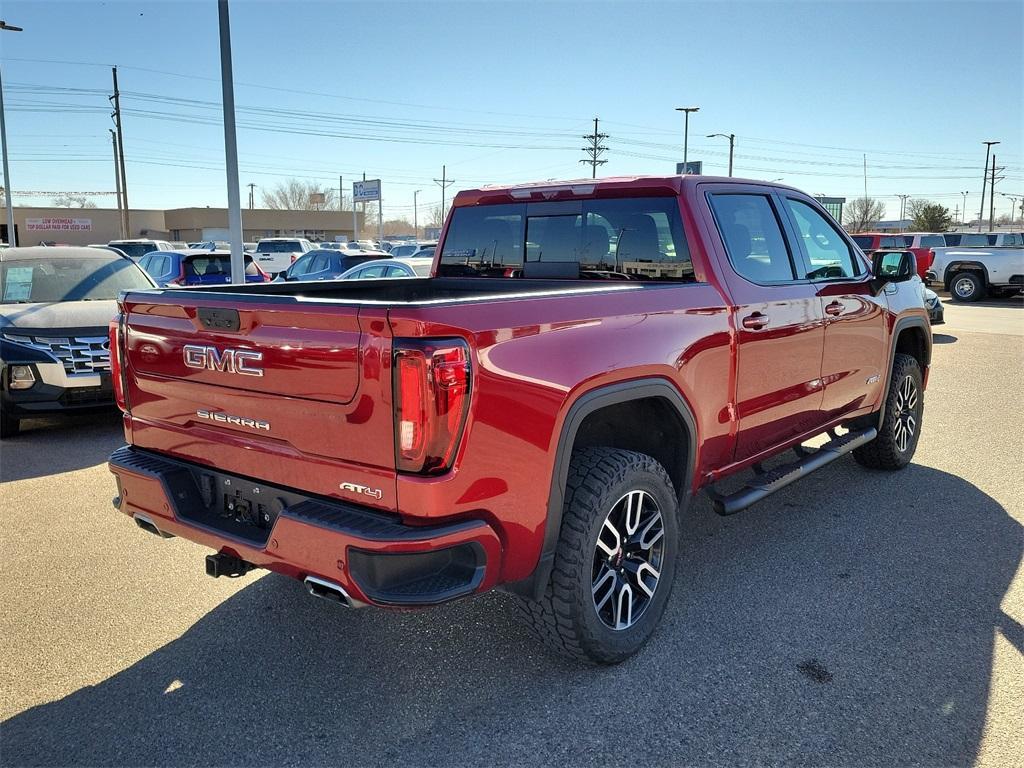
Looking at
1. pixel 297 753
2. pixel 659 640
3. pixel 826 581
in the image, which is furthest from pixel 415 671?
pixel 826 581

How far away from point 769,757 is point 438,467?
4.78 ft

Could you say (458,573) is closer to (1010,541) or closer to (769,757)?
(769,757)

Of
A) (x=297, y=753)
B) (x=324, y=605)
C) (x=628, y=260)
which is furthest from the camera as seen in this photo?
(x=628, y=260)

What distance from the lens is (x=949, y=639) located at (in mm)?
3410

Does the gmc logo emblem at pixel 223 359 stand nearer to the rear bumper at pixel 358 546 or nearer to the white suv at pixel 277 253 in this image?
the rear bumper at pixel 358 546

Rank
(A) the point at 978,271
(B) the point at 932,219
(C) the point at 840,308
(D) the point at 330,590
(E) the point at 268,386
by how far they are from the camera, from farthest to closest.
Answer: (B) the point at 932,219 → (A) the point at 978,271 → (C) the point at 840,308 → (E) the point at 268,386 → (D) the point at 330,590

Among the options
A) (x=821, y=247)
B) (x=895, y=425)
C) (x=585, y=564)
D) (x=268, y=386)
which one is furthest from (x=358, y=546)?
(x=895, y=425)

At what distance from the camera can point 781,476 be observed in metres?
4.20

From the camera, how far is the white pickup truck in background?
73.3 feet

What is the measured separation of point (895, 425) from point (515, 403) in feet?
13.5

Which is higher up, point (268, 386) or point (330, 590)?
point (268, 386)

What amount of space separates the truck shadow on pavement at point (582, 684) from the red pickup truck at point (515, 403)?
316mm

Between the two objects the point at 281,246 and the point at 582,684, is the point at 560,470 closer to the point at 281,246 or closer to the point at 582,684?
the point at 582,684

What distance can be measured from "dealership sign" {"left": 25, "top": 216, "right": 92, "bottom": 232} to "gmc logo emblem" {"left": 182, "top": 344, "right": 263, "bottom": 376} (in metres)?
80.0
